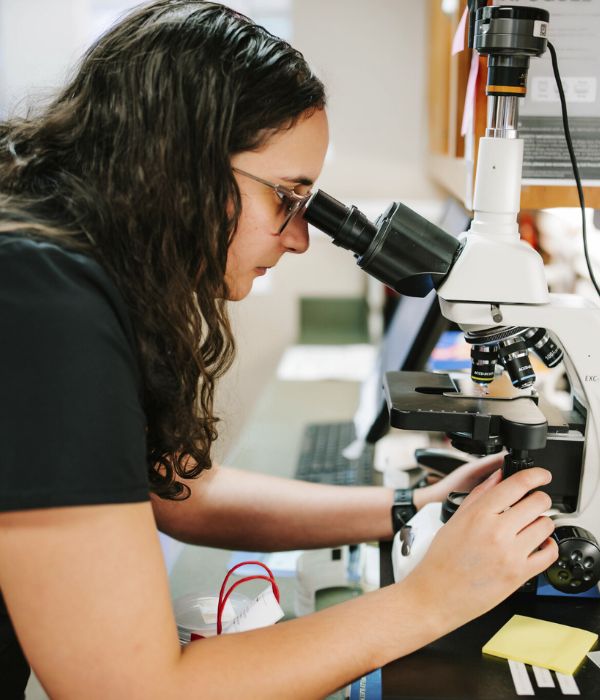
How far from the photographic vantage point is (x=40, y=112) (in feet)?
3.66

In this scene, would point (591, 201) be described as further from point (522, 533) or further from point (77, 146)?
point (77, 146)

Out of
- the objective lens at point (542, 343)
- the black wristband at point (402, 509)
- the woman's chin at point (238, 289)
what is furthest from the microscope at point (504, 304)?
the black wristband at point (402, 509)

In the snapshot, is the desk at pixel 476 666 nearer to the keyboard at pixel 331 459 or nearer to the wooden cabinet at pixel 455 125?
the wooden cabinet at pixel 455 125

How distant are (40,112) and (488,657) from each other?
35.4 inches

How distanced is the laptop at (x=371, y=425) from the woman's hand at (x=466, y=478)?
219 millimetres

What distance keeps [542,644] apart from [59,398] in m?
0.63

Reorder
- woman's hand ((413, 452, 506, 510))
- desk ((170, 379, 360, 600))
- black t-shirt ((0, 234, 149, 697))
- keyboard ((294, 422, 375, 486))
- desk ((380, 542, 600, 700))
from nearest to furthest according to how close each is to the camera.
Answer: black t-shirt ((0, 234, 149, 697)), desk ((380, 542, 600, 700)), woman's hand ((413, 452, 506, 510)), desk ((170, 379, 360, 600)), keyboard ((294, 422, 375, 486))

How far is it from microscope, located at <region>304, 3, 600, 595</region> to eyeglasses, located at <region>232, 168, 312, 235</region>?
1 cm

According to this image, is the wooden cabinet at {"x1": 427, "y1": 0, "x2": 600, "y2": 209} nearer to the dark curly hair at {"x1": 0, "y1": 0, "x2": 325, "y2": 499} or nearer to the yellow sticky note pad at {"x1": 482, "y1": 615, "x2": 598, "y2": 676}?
the dark curly hair at {"x1": 0, "y1": 0, "x2": 325, "y2": 499}

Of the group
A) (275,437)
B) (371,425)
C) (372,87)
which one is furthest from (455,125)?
(372,87)

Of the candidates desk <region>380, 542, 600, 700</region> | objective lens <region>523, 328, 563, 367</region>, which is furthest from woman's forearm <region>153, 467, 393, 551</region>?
objective lens <region>523, 328, 563, 367</region>

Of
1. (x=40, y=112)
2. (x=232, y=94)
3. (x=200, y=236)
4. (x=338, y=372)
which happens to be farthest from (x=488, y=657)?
(x=338, y=372)

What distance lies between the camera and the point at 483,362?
1055 millimetres

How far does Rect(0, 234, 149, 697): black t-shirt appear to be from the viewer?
0.76 m
